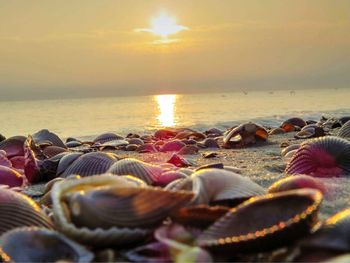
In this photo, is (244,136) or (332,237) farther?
(244,136)

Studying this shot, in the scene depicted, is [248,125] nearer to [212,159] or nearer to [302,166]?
[212,159]

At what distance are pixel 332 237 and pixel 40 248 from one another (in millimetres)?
1114

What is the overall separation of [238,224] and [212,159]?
15.2 ft

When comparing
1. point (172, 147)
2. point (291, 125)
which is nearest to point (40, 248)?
point (172, 147)

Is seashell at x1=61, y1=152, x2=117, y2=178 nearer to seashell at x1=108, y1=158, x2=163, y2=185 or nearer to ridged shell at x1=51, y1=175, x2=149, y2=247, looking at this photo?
seashell at x1=108, y1=158, x2=163, y2=185

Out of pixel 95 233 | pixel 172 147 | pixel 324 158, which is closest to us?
pixel 95 233

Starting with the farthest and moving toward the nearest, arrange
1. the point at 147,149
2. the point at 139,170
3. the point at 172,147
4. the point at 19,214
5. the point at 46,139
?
the point at 46,139
the point at 147,149
the point at 172,147
the point at 139,170
the point at 19,214

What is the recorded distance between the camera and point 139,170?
3383 millimetres

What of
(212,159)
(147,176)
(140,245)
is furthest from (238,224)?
(212,159)

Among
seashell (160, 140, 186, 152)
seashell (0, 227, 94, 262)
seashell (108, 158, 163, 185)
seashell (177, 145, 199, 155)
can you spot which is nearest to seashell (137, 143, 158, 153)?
seashell (160, 140, 186, 152)

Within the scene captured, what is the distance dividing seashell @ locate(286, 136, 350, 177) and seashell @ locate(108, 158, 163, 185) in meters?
1.36

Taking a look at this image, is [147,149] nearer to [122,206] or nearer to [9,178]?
[9,178]

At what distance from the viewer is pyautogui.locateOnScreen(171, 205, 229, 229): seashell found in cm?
180

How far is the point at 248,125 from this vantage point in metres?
8.19
